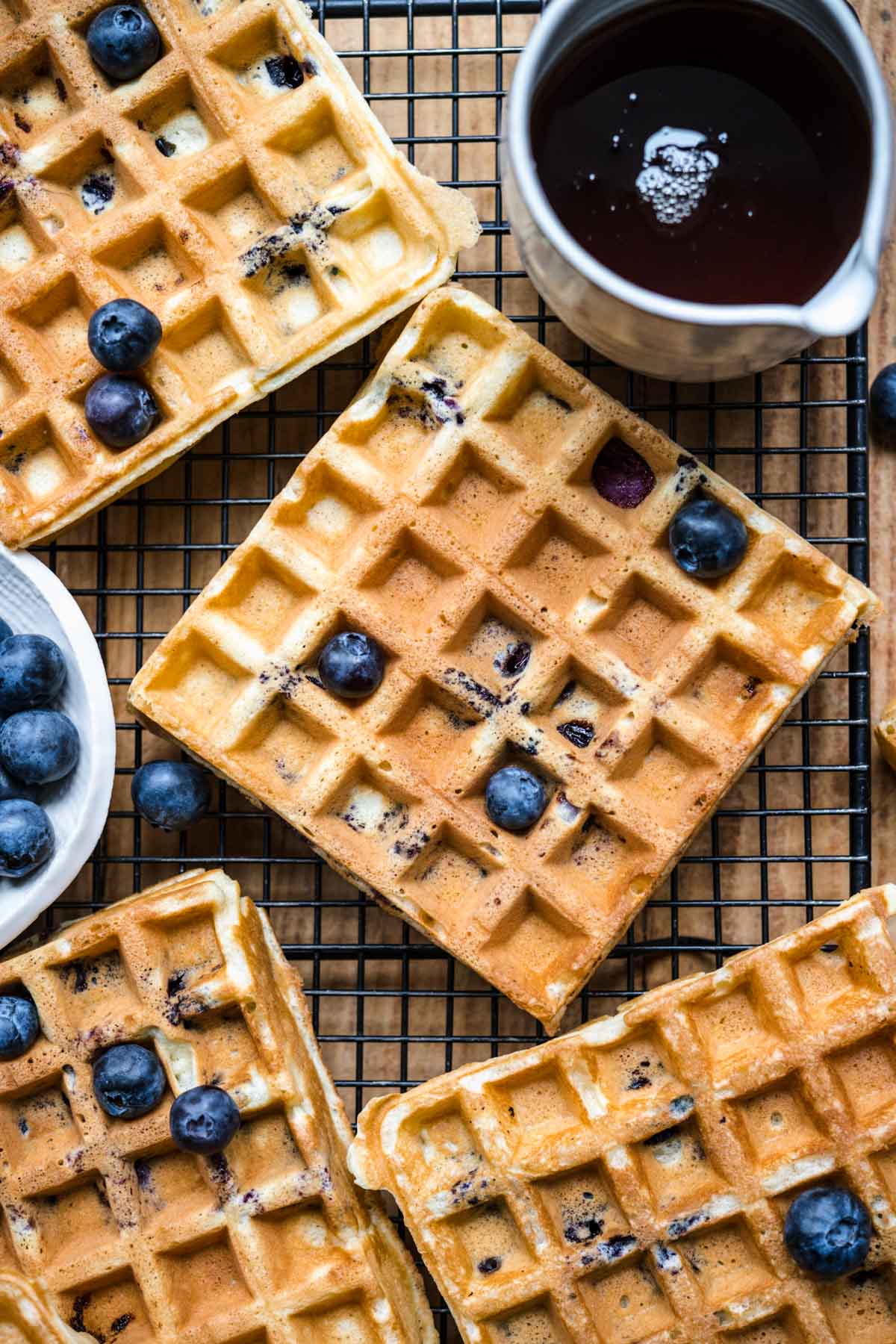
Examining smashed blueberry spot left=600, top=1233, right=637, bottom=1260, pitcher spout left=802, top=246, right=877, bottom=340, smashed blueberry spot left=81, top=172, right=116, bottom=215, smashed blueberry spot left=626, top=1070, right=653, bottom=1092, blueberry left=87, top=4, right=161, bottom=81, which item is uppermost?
blueberry left=87, top=4, right=161, bottom=81

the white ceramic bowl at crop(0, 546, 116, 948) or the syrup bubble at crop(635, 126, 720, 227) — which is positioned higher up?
the syrup bubble at crop(635, 126, 720, 227)

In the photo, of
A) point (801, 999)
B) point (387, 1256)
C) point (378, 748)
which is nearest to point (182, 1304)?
point (387, 1256)

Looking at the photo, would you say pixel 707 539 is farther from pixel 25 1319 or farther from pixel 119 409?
pixel 25 1319

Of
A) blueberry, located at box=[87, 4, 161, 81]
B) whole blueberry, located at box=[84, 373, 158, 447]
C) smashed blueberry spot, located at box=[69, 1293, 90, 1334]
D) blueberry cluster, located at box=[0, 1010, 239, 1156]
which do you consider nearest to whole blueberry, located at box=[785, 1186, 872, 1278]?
blueberry cluster, located at box=[0, 1010, 239, 1156]

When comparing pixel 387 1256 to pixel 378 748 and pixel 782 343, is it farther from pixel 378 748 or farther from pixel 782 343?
pixel 782 343

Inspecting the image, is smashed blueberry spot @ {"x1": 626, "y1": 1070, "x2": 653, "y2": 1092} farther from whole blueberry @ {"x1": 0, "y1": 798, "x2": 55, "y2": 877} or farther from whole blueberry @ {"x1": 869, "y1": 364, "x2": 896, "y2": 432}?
whole blueberry @ {"x1": 869, "y1": 364, "x2": 896, "y2": 432}

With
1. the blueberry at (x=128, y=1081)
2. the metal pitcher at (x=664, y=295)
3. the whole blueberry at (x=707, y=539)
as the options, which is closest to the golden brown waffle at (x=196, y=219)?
the metal pitcher at (x=664, y=295)

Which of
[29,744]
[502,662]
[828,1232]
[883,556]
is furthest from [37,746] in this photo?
[883,556]

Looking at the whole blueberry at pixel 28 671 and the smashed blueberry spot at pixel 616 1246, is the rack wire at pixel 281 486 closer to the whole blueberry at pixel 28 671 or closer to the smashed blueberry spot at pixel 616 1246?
the whole blueberry at pixel 28 671
